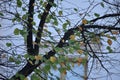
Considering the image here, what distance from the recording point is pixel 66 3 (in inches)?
244

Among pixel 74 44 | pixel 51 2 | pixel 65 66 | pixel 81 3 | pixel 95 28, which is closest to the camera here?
pixel 65 66

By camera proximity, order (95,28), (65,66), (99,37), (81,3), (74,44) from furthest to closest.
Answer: (81,3) < (95,28) < (99,37) < (74,44) < (65,66)

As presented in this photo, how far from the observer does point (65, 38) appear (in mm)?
3000

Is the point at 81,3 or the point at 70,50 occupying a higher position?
the point at 81,3

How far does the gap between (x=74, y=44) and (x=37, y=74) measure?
1.54 ft

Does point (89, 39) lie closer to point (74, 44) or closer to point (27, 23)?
point (74, 44)

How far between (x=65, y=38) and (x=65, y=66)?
801mm

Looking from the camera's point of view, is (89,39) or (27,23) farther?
(27,23)

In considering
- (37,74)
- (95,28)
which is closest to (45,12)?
(95,28)

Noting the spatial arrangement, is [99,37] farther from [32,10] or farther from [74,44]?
[32,10]

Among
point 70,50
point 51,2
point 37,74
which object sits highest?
point 51,2

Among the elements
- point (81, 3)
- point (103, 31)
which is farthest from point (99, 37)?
point (81, 3)

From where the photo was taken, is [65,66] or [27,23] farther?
[27,23]

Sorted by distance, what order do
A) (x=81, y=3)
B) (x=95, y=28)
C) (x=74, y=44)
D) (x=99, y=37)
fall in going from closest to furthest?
1. (x=74, y=44)
2. (x=99, y=37)
3. (x=95, y=28)
4. (x=81, y=3)
